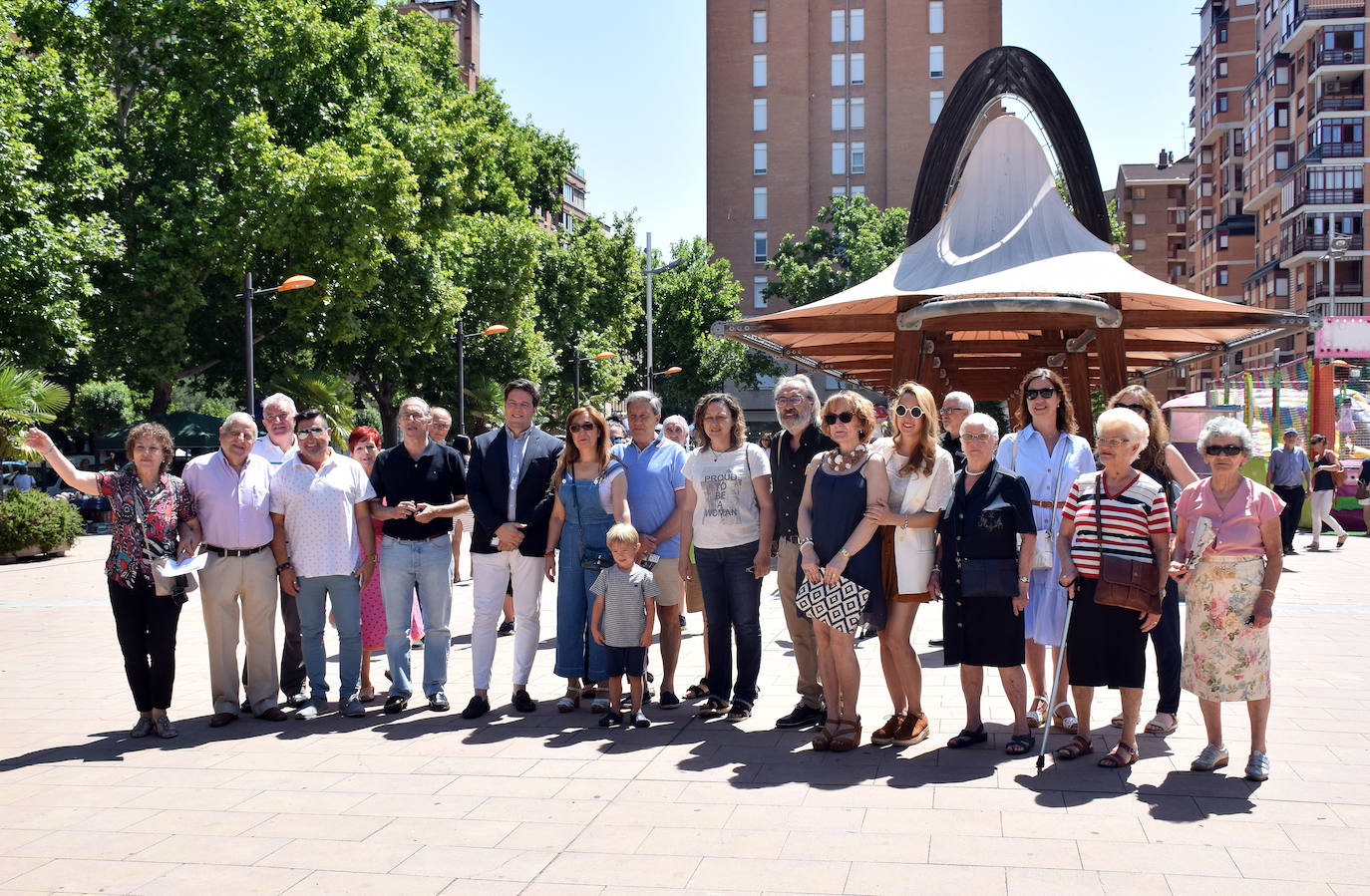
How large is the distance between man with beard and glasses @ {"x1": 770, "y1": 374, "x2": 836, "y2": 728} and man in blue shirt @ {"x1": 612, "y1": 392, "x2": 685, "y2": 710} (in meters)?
0.69

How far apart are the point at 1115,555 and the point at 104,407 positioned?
54778 millimetres

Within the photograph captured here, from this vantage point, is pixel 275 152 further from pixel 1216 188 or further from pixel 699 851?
pixel 1216 188

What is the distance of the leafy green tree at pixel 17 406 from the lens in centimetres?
1823

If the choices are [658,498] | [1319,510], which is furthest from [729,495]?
[1319,510]

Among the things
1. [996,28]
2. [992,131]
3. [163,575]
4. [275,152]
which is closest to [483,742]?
[163,575]

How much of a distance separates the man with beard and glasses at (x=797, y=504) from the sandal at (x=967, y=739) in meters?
0.92

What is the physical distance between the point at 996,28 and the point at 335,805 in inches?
3065

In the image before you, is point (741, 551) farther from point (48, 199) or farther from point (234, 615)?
point (48, 199)

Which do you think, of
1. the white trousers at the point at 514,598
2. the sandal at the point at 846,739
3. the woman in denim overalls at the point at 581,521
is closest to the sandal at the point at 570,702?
the woman in denim overalls at the point at 581,521

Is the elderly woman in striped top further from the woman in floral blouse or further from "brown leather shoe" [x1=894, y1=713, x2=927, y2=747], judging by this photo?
the woman in floral blouse

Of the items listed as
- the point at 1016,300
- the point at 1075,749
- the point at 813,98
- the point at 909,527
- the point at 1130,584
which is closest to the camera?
the point at 1130,584

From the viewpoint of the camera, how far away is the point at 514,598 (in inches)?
295

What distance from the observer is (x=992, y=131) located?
13.5 m

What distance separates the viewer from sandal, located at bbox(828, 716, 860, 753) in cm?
630
